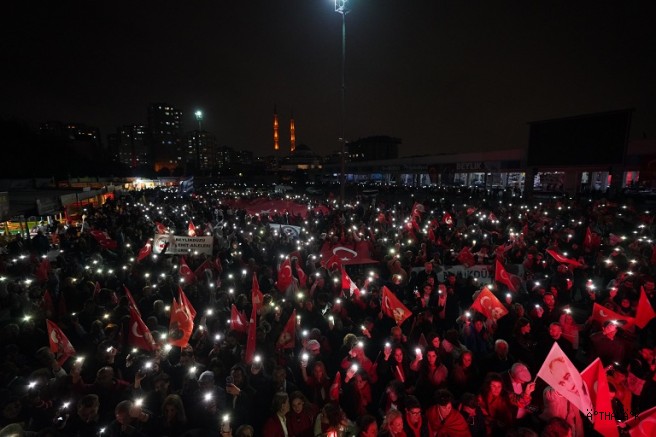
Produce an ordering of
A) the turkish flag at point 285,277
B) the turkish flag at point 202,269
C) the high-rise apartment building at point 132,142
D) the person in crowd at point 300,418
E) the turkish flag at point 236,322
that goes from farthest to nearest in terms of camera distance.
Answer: the high-rise apartment building at point 132,142, the turkish flag at point 202,269, the turkish flag at point 285,277, the turkish flag at point 236,322, the person in crowd at point 300,418

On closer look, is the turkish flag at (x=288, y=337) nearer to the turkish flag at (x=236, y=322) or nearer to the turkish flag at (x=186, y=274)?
the turkish flag at (x=236, y=322)

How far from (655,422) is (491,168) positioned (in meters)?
37.1

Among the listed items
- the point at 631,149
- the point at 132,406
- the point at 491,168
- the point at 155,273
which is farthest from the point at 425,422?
the point at 491,168

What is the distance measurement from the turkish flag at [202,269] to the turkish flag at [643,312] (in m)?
8.65

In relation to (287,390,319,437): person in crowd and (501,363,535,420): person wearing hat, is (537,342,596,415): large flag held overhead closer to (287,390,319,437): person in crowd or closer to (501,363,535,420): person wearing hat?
(501,363,535,420): person wearing hat

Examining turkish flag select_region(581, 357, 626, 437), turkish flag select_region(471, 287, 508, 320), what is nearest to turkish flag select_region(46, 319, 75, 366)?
turkish flag select_region(471, 287, 508, 320)

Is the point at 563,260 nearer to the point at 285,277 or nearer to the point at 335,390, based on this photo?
the point at 285,277

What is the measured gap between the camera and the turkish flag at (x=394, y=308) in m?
6.34

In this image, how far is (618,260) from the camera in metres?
8.59

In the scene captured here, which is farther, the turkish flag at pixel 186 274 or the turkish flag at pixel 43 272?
the turkish flag at pixel 43 272

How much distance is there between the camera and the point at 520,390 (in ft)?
12.9

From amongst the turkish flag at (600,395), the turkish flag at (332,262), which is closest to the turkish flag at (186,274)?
the turkish flag at (332,262)

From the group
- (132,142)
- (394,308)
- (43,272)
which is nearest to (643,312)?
(394,308)

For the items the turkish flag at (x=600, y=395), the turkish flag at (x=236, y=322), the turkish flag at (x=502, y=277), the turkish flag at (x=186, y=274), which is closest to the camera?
the turkish flag at (x=600, y=395)
